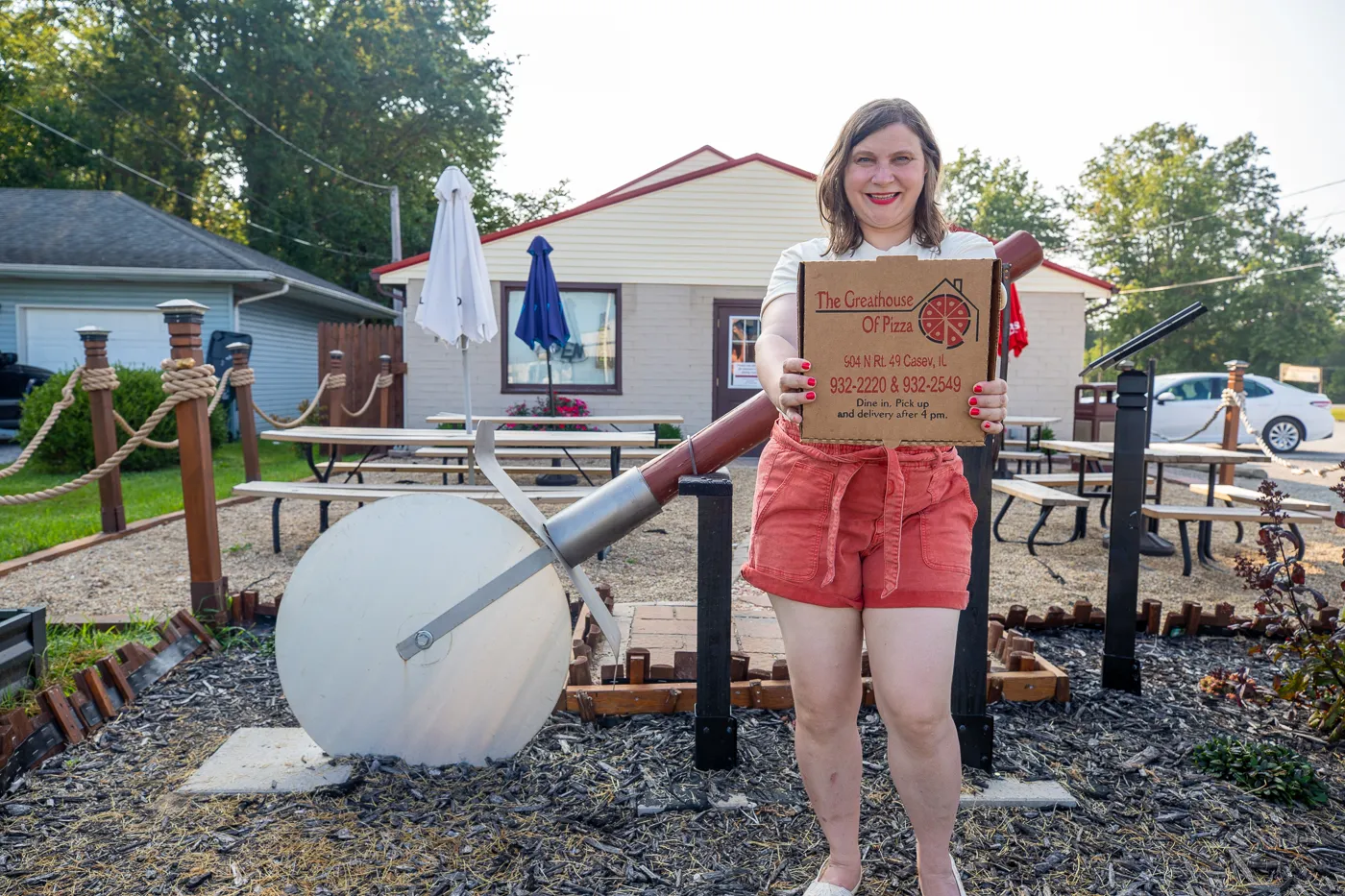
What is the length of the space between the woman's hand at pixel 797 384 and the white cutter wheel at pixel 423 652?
110 cm

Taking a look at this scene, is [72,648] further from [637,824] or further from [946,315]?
[946,315]

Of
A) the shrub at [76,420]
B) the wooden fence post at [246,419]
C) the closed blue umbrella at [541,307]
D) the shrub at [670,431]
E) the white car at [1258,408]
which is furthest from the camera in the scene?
the white car at [1258,408]

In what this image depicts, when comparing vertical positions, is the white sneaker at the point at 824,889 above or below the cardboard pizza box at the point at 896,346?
below

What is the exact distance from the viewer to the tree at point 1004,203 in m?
42.4

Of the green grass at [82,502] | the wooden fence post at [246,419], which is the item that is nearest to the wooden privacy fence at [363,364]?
the green grass at [82,502]

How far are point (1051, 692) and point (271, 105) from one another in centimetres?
3003

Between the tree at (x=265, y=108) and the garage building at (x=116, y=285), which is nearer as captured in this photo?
the garage building at (x=116, y=285)

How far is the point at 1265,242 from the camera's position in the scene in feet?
110

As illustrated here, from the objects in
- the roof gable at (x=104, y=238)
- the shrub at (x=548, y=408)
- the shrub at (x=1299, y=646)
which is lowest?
the shrub at (x=1299, y=646)

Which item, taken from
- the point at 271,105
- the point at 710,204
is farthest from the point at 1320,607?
the point at 271,105

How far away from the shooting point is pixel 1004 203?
142ft

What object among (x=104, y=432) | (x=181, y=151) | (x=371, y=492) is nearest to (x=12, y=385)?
(x=104, y=432)

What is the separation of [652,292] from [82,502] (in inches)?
325

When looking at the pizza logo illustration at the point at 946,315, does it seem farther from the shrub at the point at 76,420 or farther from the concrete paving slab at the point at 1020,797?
the shrub at the point at 76,420
